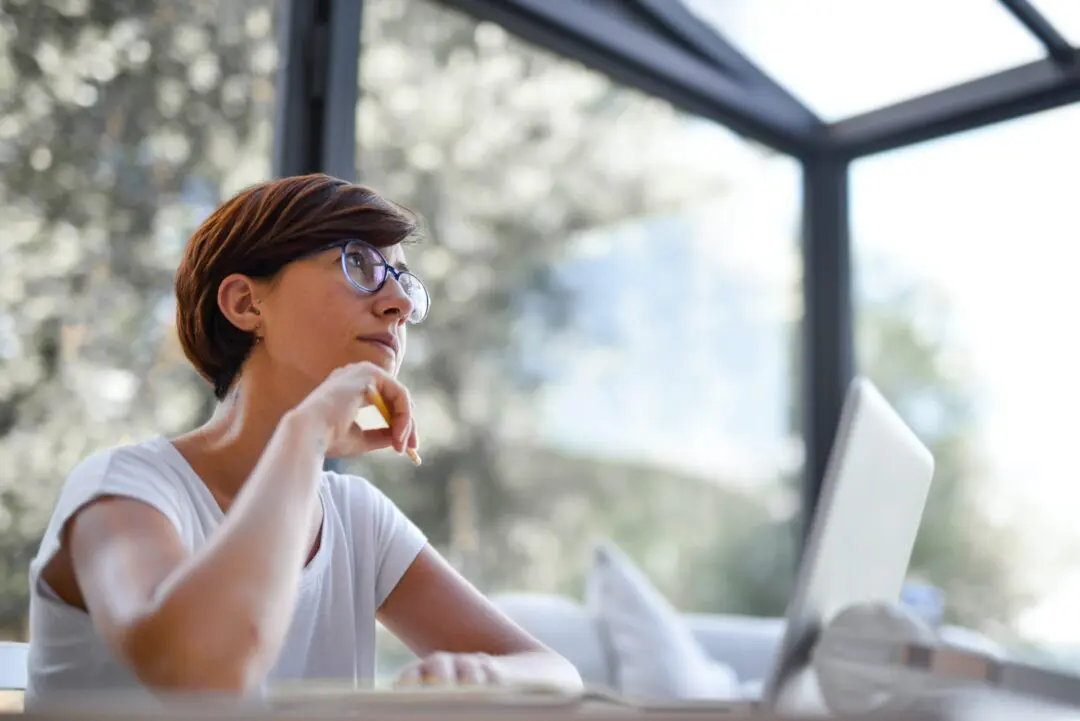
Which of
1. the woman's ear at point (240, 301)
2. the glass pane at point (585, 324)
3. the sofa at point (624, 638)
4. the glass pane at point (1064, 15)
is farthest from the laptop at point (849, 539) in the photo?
the glass pane at point (1064, 15)

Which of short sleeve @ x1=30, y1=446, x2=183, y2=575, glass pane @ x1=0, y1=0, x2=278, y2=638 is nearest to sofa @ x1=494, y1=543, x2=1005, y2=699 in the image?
glass pane @ x1=0, y1=0, x2=278, y2=638

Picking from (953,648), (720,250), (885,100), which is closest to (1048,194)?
(885,100)

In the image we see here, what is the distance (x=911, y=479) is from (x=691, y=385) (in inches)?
121

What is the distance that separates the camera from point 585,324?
4051 mm

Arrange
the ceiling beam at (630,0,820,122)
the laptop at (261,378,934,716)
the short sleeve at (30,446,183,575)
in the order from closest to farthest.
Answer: the laptop at (261,378,934,716), the short sleeve at (30,446,183,575), the ceiling beam at (630,0,820,122)

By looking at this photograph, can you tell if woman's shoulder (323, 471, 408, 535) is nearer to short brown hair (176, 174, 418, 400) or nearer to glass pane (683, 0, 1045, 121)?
short brown hair (176, 174, 418, 400)

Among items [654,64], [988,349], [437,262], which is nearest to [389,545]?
[437,262]

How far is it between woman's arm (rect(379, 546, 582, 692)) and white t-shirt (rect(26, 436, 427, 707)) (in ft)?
0.09

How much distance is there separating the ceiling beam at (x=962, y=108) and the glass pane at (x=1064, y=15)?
10 centimetres

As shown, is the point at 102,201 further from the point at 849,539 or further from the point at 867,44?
the point at 867,44

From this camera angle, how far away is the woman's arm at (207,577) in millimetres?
970

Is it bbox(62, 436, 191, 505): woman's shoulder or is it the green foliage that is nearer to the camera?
bbox(62, 436, 191, 505): woman's shoulder

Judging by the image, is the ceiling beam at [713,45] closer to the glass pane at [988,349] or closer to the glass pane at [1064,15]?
the glass pane at [988,349]

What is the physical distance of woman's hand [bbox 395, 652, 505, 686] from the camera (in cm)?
99
